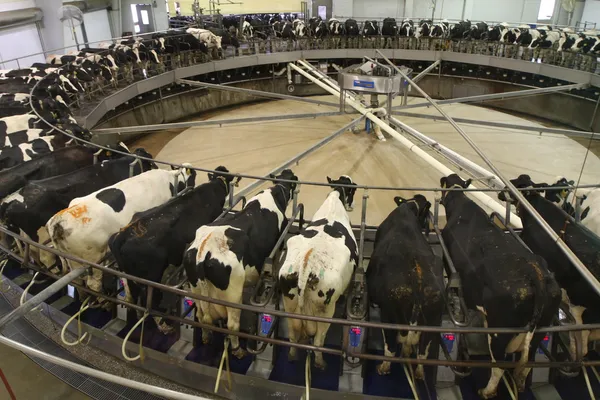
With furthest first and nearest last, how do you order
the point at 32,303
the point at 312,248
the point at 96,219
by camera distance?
the point at 96,219
the point at 312,248
the point at 32,303

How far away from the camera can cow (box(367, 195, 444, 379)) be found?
3014 mm

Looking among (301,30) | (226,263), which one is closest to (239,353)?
(226,263)

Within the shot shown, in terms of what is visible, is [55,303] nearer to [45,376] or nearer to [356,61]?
[45,376]

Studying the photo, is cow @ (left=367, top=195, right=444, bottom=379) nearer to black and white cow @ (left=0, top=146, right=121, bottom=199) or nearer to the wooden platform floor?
the wooden platform floor

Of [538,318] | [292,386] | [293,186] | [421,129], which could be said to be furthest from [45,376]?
[421,129]

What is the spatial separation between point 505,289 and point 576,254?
1062mm

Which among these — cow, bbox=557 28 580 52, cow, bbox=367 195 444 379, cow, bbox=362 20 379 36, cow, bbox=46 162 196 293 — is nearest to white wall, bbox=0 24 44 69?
cow, bbox=362 20 379 36

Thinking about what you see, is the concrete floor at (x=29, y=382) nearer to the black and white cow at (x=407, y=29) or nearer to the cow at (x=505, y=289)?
the cow at (x=505, y=289)

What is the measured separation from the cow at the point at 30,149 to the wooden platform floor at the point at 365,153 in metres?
2.78

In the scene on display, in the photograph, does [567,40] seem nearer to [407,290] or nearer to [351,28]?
[351,28]

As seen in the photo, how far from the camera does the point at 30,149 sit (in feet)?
20.2

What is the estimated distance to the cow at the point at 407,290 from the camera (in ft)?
9.89

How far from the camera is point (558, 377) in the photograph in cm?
330

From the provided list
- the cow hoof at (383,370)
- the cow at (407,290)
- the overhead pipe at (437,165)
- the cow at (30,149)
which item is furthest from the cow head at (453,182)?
the cow at (30,149)
